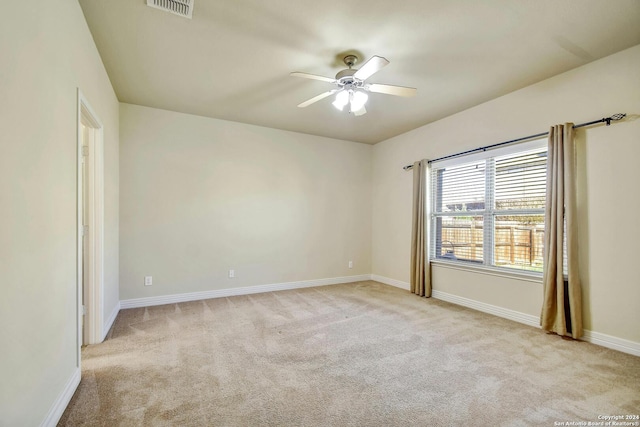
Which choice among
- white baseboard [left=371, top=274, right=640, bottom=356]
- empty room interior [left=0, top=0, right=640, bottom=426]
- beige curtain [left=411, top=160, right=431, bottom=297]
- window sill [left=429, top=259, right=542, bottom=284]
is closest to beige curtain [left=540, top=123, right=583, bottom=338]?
empty room interior [left=0, top=0, right=640, bottom=426]

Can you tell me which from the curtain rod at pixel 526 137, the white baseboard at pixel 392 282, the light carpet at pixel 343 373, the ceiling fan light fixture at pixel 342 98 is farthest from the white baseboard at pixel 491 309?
the ceiling fan light fixture at pixel 342 98

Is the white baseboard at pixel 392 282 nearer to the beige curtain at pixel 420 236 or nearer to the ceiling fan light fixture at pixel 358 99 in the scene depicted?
the beige curtain at pixel 420 236

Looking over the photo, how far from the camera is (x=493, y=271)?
12.0 ft

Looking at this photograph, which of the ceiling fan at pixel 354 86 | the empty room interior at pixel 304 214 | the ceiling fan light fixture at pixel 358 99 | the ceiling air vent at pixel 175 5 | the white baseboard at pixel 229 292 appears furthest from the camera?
the white baseboard at pixel 229 292

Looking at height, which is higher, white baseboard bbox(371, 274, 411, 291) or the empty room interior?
the empty room interior

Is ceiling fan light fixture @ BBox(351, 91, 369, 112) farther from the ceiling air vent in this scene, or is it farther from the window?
the window

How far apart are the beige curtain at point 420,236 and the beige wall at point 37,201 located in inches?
162

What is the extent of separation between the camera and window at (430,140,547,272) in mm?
3291

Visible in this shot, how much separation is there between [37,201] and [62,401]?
125 centimetres

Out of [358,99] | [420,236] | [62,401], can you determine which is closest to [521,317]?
[420,236]

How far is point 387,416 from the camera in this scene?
1.74m

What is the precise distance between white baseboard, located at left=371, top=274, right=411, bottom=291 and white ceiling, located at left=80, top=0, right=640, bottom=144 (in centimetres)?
293

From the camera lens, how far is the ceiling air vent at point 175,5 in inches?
79.2

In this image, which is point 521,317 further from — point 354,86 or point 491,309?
point 354,86
